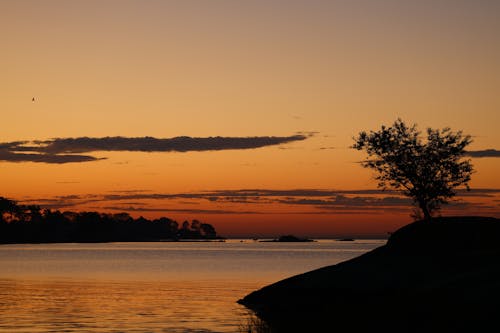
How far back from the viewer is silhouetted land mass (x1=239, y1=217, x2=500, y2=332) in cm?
4244

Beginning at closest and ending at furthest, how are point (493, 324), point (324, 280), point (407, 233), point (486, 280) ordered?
point (493, 324) → point (486, 280) → point (324, 280) → point (407, 233)

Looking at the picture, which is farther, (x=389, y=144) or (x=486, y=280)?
(x=389, y=144)

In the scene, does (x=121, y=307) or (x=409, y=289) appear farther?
(x=121, y=307)

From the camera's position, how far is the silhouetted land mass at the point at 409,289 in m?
42.4

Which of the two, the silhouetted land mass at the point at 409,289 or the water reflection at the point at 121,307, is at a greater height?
the silhouetted land mass at the point at 409,289

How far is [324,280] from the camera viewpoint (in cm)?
6284

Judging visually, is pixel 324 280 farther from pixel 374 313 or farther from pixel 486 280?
pixel 486 280

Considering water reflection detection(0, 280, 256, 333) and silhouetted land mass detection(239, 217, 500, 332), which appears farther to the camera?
water reflection detection(0, 280, 256, 333)

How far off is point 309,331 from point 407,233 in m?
21.9

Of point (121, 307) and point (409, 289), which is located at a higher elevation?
point (409, 289)

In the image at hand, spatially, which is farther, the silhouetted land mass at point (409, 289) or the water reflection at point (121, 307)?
the water reflection at point (121, 307)

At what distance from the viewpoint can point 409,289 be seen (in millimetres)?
51531

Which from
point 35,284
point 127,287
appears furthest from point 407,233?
point 35,284

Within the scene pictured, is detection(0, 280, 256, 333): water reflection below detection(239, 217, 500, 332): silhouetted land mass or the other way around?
below
